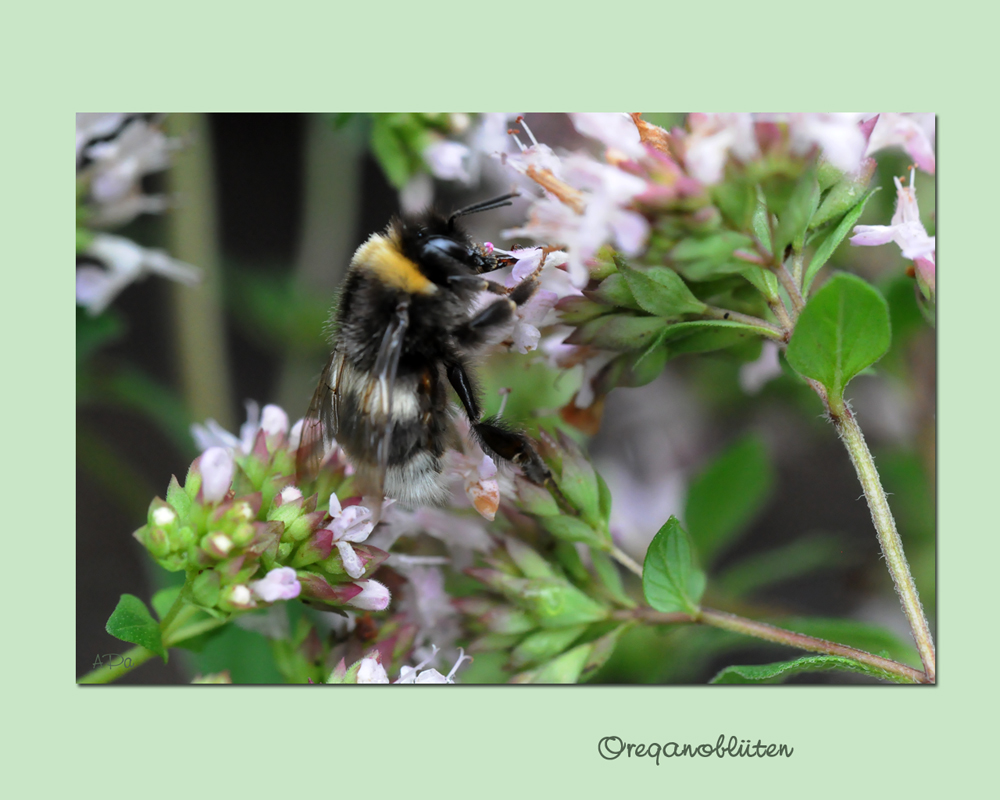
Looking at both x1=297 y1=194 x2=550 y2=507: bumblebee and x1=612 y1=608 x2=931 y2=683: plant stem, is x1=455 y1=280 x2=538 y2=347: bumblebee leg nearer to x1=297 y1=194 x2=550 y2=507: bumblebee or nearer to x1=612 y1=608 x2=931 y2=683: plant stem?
x1=297 y1=194 x2=550 y2=507: bumblebee

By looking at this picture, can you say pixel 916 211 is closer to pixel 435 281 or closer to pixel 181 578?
pixel 435 281

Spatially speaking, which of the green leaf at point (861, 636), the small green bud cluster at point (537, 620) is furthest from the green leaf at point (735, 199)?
the green leaf at point (861, 636)

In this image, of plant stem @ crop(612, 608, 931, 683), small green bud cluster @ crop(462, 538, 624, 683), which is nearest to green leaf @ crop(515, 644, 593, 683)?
small green bud cluster @ crop(462, 538, 624, 683)

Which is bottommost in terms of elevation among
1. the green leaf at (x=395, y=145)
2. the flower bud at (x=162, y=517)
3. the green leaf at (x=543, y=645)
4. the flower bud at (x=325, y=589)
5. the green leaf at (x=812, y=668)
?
the green leaf at (x=812, y=668)

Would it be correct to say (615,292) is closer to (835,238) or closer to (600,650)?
(835,238)

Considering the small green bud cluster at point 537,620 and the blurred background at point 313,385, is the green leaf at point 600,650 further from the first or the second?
the blurred background at point 313,385

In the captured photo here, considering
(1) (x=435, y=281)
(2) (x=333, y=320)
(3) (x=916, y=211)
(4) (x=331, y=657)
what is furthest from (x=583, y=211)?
(4) (x=331, y=657)
